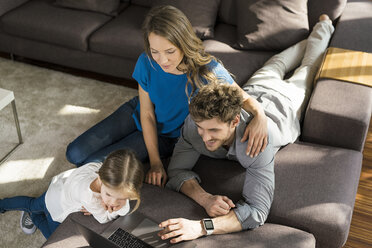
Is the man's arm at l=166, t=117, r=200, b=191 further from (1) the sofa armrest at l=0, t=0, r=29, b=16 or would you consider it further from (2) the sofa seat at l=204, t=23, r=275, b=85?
(1) the sofa armrest at l=0, t=0, r=29, b=16

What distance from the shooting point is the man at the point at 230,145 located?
5.20ft

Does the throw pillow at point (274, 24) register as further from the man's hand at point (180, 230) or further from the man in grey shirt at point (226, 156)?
the man's hand at point (180, 230)

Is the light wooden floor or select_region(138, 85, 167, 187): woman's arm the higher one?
select_region(138, 85, 167, 187): woman's arm

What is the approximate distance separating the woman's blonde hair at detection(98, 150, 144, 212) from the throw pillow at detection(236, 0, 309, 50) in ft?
5.04

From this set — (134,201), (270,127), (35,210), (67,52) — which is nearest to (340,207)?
(270,127)

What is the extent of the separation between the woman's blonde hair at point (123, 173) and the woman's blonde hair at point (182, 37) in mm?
470

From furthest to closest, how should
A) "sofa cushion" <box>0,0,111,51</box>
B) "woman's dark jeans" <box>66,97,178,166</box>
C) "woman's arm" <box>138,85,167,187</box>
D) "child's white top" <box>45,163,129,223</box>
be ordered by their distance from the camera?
"sofa cushion" <box>0,0,111,51</box>, "woman's dark jeans" <box>66,97,178,166</box>, "woman's arm" <box>138,85,167,187</box>, "child's white top" <box>45,163,129,223</box>

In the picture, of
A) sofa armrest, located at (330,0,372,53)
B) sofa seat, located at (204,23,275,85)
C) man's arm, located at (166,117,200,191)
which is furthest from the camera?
sofa seat, located at (204,23,275,85)

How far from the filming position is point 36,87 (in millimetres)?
3146

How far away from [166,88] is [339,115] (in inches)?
33.9

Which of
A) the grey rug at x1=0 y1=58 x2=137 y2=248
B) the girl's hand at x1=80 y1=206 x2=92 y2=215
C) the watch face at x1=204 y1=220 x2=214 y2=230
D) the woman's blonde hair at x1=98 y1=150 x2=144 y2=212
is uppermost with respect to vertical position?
the woman's blonde hair at x1=98 y1=150 x2=144 y2=212

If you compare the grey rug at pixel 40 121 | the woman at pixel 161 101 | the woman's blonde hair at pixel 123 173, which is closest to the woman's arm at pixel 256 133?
the woman at pixel 161 101

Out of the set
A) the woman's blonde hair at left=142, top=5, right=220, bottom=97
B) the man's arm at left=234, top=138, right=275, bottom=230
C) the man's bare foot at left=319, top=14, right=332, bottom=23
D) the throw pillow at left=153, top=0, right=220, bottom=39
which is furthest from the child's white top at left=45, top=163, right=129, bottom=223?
the man's bare foot at left=319, top=14, right=332, bottom=23

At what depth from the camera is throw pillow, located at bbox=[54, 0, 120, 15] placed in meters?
3.20
